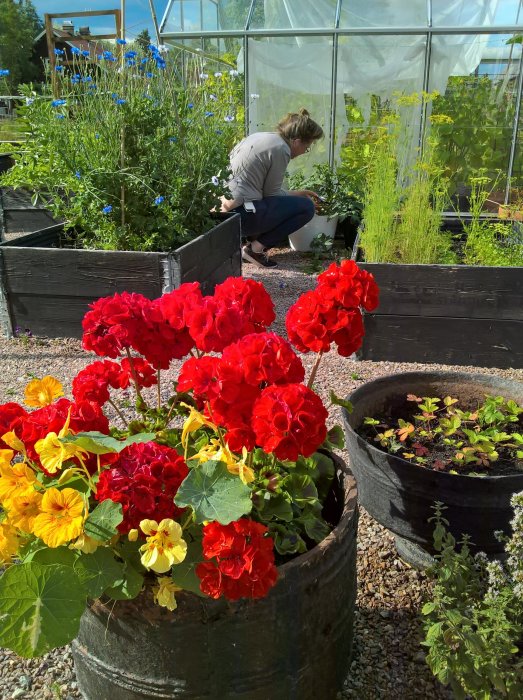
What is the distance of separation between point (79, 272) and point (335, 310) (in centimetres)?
240

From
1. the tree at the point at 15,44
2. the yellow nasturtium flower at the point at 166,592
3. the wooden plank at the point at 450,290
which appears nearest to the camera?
the yellow nasturtium flower at the point at 166,592

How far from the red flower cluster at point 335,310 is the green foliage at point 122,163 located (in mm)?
2255

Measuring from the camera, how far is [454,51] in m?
5.93

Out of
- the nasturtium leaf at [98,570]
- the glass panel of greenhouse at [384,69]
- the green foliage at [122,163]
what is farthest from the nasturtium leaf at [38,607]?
the glass panel of greenhouse at [384,69]

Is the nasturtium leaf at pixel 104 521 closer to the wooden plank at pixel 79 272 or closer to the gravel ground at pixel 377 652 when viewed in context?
the gravel ground at pixel 377 652

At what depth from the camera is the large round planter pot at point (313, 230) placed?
18.2 ft

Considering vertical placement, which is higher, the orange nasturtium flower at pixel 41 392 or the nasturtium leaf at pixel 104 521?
the orange nasturtium flower at pixel 41 392

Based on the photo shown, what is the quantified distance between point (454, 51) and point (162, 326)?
227 inches

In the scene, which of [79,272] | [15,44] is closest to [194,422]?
[79,272]

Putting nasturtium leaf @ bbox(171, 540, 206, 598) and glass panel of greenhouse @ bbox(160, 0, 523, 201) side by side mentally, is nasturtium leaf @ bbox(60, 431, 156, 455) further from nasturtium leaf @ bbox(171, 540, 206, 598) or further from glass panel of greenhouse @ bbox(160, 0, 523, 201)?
glass panel of greenhouse @ bbox(160, 0, 523, 201)

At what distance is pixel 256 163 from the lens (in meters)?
4.90

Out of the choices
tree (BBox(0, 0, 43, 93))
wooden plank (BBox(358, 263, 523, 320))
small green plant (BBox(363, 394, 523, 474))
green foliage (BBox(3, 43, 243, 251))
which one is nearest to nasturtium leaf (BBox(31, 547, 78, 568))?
small green plant (BBox(363, 394, 523, 474))

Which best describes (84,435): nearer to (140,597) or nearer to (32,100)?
(140,597)

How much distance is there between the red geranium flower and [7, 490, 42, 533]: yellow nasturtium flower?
15.7 inches
